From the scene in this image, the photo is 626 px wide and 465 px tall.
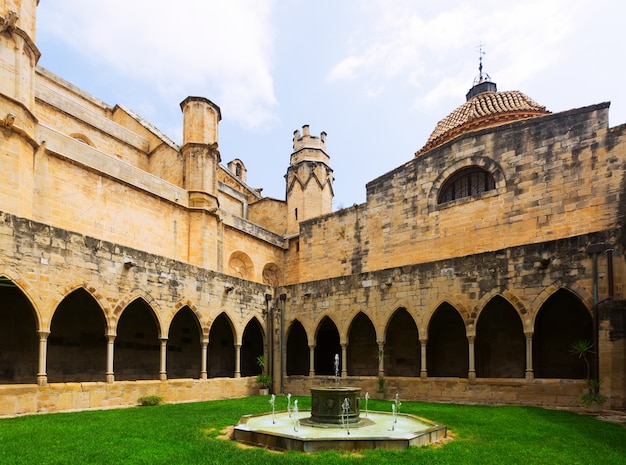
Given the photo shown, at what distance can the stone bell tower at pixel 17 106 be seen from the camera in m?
14.0

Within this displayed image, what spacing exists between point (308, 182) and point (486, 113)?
11285mm

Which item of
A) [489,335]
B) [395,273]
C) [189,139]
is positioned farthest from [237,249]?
[489,335]

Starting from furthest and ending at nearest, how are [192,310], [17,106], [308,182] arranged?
[308,182] → [192,310] → [17,106]

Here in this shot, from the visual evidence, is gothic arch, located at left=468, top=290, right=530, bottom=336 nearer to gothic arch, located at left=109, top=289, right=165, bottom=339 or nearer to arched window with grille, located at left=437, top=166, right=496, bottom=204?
arched window with grille, located at left=437, top=166, right=496, bottom=204

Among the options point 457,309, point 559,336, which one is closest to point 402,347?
point 457,309

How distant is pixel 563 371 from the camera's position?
14.9m

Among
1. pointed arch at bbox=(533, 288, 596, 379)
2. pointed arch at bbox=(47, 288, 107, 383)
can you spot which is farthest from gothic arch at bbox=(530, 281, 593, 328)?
pointed arch at bbox=(47, 288, 107, 383)

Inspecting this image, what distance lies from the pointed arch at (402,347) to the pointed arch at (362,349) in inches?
26.0

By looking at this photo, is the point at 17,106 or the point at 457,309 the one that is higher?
the point at 17,106

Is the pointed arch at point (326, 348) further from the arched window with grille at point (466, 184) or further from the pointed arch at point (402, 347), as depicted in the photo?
the arched window with grille at point (466, 184)

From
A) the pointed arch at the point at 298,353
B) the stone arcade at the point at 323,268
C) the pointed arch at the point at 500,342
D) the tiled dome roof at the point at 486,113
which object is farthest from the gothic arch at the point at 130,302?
the tiled dome roof at the point at 486,113

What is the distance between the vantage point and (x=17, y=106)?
14.6m

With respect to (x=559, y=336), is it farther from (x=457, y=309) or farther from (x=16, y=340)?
(x=16, y=340)

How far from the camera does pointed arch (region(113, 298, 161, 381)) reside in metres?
15.9
